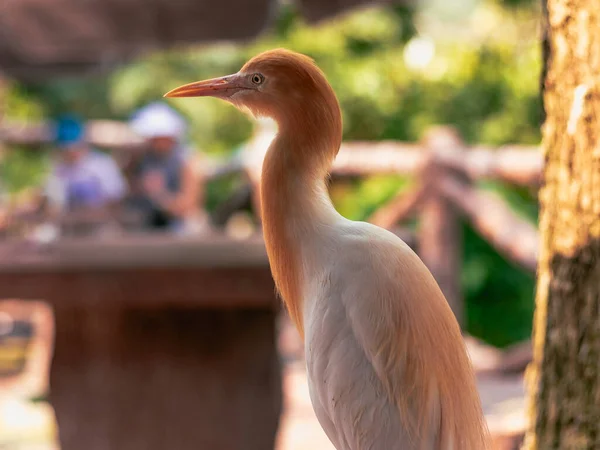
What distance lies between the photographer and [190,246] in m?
2.72

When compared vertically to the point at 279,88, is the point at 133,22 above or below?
above

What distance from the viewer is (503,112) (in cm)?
968

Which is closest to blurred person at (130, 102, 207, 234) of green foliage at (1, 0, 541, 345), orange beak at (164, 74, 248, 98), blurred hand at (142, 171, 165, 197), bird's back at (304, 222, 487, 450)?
blurred hand at (142, 171, 165, 197)

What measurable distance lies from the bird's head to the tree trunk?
2.47 ft

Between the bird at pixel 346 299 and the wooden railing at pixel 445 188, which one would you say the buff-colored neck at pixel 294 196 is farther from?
the wooden railing at pixel 445 188

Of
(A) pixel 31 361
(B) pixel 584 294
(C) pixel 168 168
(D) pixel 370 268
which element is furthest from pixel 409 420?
(A) pixel 31 361

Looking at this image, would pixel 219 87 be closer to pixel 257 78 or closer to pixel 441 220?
pixel 257 78

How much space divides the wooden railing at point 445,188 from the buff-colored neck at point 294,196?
280 centimetres

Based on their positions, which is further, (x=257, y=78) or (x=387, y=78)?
(x=387, y=78)

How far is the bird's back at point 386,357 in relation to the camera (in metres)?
1.31

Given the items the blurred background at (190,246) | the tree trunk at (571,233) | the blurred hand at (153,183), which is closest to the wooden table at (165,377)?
the blurred background at (190,246)

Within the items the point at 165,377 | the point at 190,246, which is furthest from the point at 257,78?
the point at 165,377

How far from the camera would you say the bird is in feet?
4.31

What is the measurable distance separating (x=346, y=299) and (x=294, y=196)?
7.6 inches
